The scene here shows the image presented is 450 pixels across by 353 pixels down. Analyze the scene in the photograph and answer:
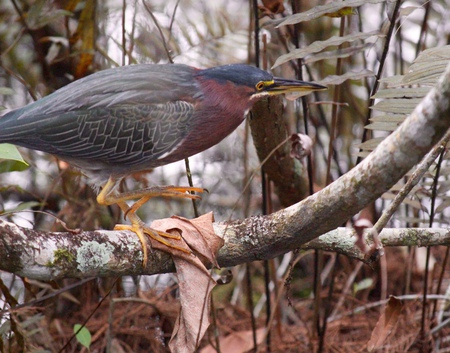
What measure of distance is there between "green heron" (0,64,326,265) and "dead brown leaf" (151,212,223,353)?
0.36 meters

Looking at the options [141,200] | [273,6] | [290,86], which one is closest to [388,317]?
[290,86]

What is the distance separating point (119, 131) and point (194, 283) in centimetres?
88

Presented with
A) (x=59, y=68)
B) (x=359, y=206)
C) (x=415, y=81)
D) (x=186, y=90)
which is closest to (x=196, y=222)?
(x=186, y=90)

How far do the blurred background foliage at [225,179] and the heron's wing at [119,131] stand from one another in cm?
24

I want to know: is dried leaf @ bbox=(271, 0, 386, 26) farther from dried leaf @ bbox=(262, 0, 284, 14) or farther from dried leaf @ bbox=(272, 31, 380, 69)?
dried leaf @ bbox=(262, 0, 284, 14)

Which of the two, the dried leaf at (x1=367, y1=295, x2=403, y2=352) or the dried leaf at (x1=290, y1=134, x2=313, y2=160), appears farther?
the dried leaf at (x1=290, y1=134, x2=313, y2=160)

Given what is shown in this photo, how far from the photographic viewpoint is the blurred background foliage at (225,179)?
12.4 feet

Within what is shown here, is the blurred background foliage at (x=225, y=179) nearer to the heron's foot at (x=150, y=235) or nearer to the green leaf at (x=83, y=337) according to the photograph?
the green leaf at (x=83, y=337)

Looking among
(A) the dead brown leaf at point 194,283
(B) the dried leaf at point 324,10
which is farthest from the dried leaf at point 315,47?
(A) the dead brown leaf at point 194,283

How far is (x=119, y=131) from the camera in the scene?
10.5ft

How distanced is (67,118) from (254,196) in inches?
118

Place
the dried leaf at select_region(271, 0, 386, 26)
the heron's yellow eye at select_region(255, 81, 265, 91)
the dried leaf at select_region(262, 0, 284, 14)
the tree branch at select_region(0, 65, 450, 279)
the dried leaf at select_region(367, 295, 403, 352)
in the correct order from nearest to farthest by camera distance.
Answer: the tree branch at select_region(0, 65, 450, 279)
the dried leaf at select_region(367, 295, 403, 352)
the dried leaf at select_region(271, 0, 386, 26)
the heron's yellow eye at select_region(255, 81, 265, 91)
the dried leaf at select_region(262, 0, 284, 14)

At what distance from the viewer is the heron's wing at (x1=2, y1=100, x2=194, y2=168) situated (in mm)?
3184

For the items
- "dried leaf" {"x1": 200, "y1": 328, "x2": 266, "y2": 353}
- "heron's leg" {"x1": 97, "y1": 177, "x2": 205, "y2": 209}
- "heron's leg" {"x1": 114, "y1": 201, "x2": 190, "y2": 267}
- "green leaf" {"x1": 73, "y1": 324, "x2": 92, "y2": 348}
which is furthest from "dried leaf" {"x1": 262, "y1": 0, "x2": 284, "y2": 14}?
"dried leaf" {"x1": 200, "y1": 328, "x2": 266, "y2": 353}
